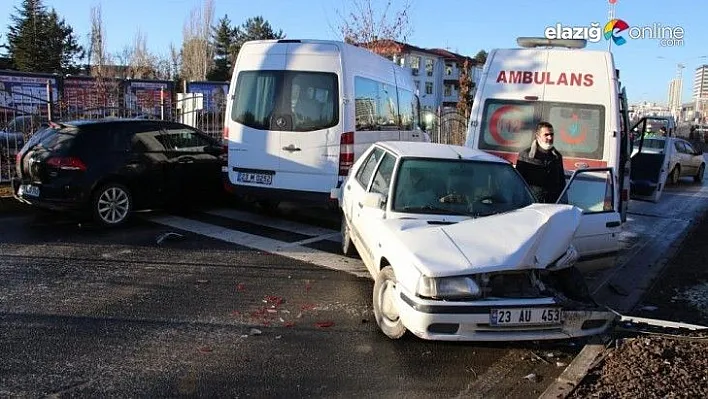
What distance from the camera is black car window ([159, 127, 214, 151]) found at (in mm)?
9739

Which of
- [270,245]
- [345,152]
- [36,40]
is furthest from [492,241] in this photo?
[36,40]

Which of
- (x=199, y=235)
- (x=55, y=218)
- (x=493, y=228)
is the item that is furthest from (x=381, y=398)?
(x=55, y=218)

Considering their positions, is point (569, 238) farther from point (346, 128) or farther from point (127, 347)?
point (346, 128)

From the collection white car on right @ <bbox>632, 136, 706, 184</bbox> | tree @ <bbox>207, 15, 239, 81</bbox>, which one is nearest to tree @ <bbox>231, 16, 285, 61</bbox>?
tree @ <bbox>207, 15, 239, 81</bbox>

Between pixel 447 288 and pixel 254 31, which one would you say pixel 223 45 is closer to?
pixel 254 31

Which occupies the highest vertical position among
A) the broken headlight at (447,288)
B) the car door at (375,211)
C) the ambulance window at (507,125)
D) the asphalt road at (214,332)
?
the ambulance window at (507,125)

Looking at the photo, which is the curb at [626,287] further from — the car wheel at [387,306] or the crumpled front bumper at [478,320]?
the car wheel at [387,306]

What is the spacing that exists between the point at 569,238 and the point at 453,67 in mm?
90072

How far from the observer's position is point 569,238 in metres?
4.73

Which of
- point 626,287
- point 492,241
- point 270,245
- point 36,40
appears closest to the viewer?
point 492,241

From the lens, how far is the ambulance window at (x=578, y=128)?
7.96 meters

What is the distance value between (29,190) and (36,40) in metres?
48.1

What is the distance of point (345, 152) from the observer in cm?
897

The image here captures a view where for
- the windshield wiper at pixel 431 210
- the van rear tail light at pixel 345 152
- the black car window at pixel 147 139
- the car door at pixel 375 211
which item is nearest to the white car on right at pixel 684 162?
the van rear tail light at pixel 345 152
